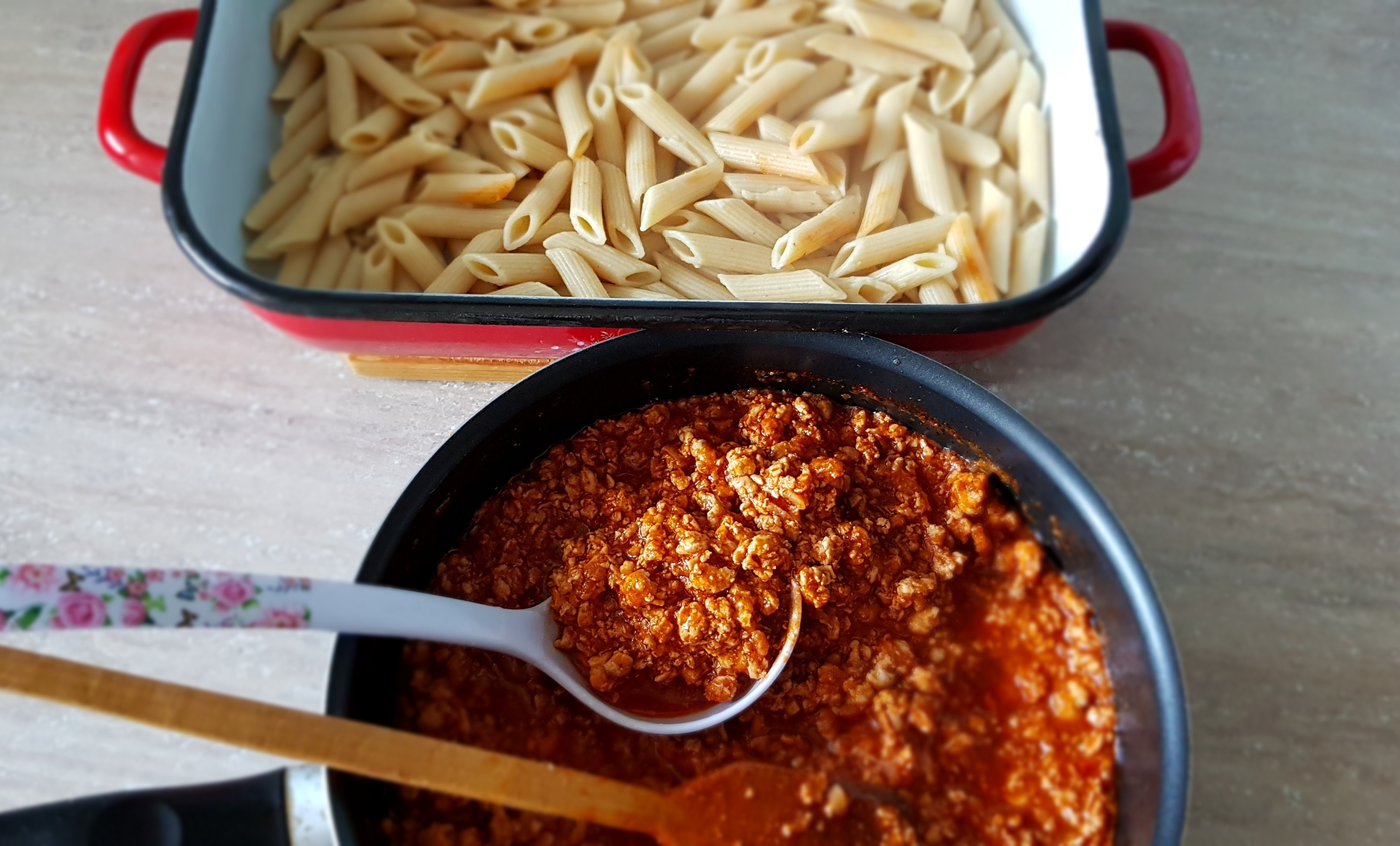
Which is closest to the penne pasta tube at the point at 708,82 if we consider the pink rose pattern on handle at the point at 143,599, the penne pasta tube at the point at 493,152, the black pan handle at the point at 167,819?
the penne pasta tube at the point at 493,152

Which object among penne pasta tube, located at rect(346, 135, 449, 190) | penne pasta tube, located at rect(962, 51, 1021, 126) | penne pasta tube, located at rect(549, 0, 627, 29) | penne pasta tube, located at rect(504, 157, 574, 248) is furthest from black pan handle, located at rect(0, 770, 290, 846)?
penne pasta tube, located at rect(962, 51, 1021, 126)

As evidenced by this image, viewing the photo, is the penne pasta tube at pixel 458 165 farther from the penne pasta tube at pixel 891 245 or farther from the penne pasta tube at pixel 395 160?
the penne pasta tube at pixel 891 245

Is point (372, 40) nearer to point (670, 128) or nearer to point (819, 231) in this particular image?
point (670, 128)

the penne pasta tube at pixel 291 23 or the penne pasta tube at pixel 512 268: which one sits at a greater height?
the penne pasta tube at pixel 291 23

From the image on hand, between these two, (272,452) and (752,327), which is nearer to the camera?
(752,327)

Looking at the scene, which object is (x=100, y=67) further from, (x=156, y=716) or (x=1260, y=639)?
(x=1260, y=639)

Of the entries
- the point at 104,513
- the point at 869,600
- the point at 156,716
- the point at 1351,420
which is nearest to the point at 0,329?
the point at 104,513
